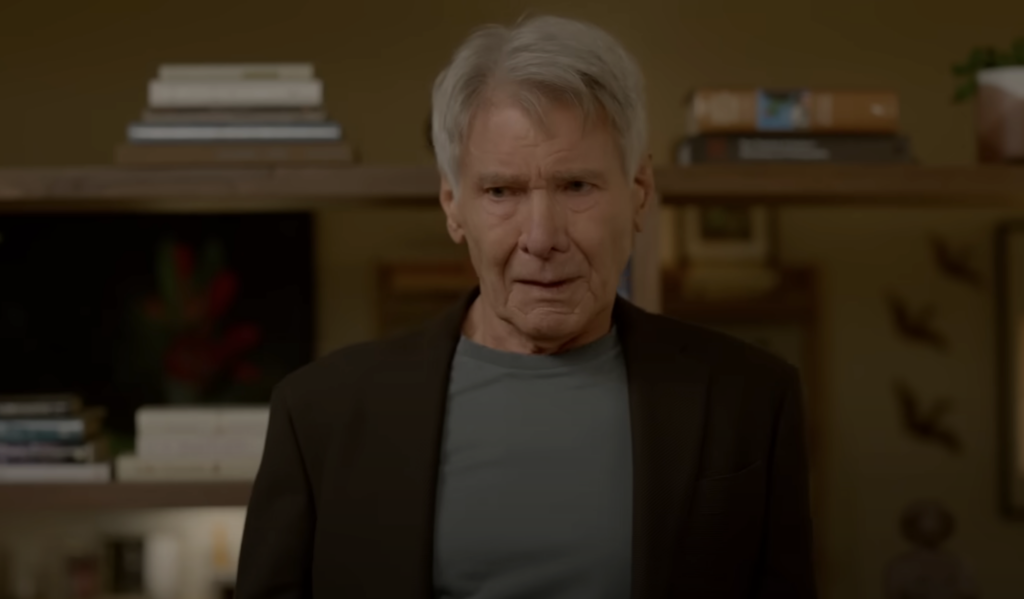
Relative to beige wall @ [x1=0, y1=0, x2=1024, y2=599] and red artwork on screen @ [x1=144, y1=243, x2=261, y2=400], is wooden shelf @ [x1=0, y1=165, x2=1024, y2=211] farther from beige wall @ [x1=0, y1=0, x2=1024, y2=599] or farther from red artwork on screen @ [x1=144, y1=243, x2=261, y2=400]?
beige wall @ [x1=0, y1=0, x2=1024, y2=599]

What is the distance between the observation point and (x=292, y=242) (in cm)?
221

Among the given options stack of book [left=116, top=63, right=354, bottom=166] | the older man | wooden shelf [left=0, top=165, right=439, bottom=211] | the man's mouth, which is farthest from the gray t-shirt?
stack of book [left=116, top=63, right=354, bottom=166]

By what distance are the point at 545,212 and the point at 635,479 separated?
311 mm

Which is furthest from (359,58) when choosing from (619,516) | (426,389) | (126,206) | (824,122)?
(619,516)

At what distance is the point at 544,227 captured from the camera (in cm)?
117

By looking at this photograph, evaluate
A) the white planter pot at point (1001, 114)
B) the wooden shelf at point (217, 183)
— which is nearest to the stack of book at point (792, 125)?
the white planter pot at point (1001, 114)

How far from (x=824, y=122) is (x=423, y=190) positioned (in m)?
0.66

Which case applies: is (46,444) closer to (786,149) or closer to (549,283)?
(549,283)

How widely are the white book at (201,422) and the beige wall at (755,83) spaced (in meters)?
0.45

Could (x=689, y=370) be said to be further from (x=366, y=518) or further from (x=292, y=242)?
(x=292, y=242)

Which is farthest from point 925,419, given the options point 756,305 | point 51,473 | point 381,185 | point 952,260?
point 51,473

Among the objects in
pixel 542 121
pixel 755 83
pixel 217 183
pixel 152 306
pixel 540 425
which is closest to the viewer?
pixel 542 121

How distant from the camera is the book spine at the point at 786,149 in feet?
5.87

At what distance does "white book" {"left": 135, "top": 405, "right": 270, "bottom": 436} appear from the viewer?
180 cm
